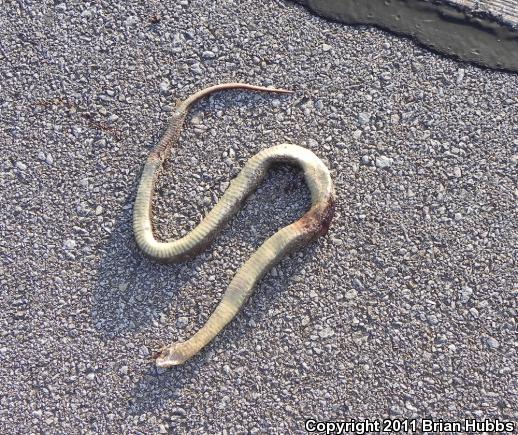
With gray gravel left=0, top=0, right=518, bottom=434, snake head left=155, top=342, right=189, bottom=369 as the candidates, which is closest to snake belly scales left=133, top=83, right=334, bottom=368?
snake head left=155, top=342, right=189, bottom=369

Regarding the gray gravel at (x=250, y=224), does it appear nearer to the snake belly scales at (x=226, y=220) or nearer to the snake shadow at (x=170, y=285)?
the snake shadow at (x=170, y=285)

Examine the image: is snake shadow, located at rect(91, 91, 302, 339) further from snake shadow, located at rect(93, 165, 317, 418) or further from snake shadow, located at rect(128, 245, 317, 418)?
snake shadow, located at rect(128, 245, 317, 418)

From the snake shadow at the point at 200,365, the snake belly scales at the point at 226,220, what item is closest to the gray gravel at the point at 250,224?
the snake shadow at the point at 200,365

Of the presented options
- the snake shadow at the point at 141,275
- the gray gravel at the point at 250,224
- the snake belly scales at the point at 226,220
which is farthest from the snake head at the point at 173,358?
the snake shadow at the point at 141,275

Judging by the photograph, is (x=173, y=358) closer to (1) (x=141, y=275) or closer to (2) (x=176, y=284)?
(2) (x=176, y=284)

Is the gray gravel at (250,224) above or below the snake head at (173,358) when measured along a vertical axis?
above

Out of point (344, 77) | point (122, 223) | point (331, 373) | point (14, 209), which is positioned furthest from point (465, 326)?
point (14, 209)

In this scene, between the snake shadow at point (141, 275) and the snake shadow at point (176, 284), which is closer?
the snake shadow at point (176, 284)

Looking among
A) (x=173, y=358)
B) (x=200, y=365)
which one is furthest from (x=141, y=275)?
(x=200, y=365)
